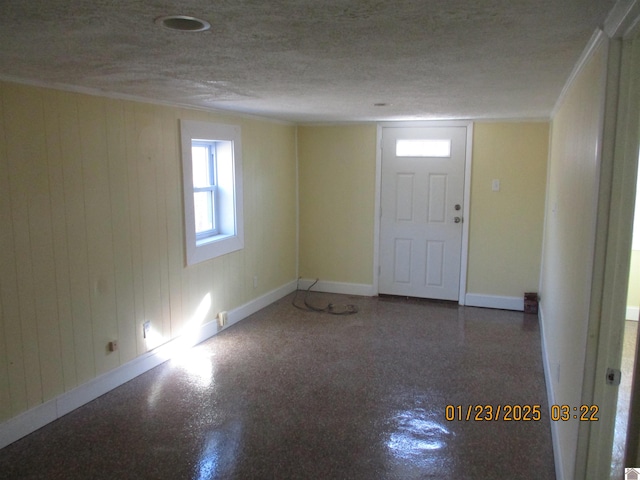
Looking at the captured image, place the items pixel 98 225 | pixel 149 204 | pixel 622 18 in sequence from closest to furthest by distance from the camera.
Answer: pixel 622 18 → pixel 98 225 → pixel 149 204

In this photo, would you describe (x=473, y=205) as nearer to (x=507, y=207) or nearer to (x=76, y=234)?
(x=507, y=207)

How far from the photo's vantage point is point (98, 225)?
3287mm

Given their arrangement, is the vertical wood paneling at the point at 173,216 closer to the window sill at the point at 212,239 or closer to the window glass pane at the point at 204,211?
the window sill at the point at 212,239

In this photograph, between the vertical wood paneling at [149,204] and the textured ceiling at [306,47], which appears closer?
the textured ceiling at [306,47]

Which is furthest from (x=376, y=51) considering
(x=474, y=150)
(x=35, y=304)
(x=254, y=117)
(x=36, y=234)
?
Answer: (x=474, y=150)

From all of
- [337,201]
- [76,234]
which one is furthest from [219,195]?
[76,234]

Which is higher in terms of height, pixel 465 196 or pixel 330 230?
pixel 465 196

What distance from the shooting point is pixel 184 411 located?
3.19m

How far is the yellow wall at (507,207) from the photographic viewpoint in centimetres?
516

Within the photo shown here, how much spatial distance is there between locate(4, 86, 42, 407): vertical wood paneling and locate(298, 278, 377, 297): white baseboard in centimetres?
364

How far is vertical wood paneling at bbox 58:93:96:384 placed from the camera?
3.04 metres

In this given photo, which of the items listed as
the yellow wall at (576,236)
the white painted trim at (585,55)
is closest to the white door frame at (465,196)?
the white painted trim at (585,55)

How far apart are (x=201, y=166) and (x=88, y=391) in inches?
85.6
